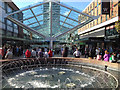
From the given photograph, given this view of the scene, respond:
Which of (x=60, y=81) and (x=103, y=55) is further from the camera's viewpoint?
(x=103, y=55)

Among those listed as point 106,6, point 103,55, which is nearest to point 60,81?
point 103,55

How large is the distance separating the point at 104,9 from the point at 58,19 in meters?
10.7

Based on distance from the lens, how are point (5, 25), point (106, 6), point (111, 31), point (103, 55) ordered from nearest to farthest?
point (103, 55), point (106, 6), point (111, 31), point (5, 25)

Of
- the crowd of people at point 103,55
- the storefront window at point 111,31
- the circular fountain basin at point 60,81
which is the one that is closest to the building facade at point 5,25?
the crowd of people at point 103,55

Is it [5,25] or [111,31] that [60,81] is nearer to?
[111,31]

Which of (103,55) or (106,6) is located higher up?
(106,6)

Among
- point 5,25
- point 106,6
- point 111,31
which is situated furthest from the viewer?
point 5,25

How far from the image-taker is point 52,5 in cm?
2070

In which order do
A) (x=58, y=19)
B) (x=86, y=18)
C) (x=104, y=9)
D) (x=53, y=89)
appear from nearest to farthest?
(x=53, y=89) → (x=104, y=9) → (x=86, y=18) → (x=58, y=19)

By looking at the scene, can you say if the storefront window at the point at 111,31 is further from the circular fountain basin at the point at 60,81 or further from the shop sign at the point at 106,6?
the circular fountain basin at the point at 60,81

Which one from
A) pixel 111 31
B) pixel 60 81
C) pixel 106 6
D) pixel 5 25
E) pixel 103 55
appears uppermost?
pixel 106 6

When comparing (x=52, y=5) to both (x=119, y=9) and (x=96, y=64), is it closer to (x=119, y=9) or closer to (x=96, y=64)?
(x=119, y=9)

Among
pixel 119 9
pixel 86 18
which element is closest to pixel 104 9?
pixel 86 18

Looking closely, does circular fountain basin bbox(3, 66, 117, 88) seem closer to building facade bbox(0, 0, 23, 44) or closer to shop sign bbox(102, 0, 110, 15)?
shop sign bbox(102, 0, 110, 15)
